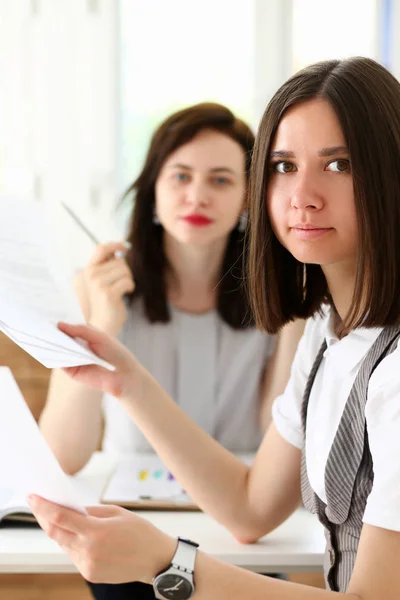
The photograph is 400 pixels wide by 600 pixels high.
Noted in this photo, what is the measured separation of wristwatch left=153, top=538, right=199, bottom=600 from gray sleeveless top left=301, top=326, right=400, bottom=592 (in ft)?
0.68

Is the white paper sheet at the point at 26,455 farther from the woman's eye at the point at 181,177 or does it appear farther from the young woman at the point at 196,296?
the woman's eye at the point at 181,177

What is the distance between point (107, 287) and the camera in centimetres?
169

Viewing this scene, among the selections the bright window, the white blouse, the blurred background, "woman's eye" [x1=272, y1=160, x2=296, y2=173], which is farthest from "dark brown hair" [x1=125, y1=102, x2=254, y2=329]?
the bright window

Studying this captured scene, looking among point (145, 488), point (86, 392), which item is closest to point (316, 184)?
point (145, 488)

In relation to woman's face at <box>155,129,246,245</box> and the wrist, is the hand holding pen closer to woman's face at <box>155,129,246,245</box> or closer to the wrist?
woman's face at <box>155,129,246,245</box>

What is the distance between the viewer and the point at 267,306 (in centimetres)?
109

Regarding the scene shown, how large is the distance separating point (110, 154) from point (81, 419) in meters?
2.22

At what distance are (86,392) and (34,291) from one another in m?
0.57

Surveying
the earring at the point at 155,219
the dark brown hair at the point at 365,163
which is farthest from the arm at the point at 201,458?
the earring at the point at 155,219

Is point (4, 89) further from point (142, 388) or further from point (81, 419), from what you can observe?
point (142, 388)

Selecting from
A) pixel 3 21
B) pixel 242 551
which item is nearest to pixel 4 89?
pixel 3 21

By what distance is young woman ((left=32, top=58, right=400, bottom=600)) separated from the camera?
82cm

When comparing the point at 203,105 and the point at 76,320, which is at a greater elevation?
the point at 203,105

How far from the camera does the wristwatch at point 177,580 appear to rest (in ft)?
2.67
